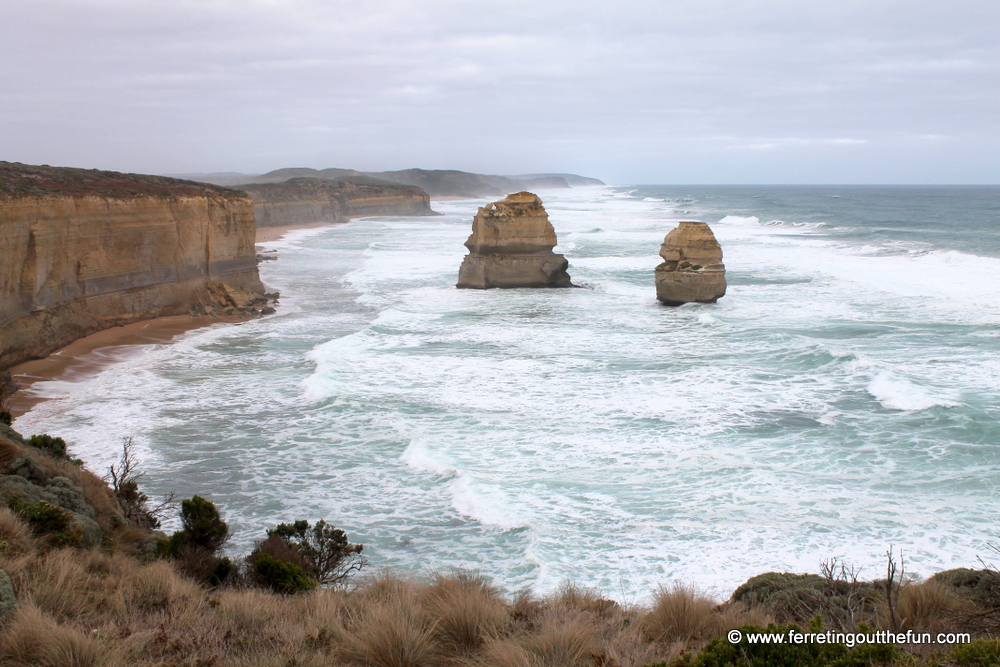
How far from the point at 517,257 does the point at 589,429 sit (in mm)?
17357

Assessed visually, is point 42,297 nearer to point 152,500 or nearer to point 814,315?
point 152,500

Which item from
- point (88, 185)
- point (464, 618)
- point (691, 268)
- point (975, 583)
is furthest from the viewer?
point (691, 268)

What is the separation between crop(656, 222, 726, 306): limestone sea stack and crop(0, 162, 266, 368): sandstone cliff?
1414cm

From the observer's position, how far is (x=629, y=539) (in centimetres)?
938

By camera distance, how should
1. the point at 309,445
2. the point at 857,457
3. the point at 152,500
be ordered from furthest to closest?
the point at 309,445
the point at 857,457
the point at 152,500

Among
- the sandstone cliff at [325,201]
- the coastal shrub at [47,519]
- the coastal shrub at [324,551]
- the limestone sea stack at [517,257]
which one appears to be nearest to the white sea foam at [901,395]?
the coastal shrub at [324,551]

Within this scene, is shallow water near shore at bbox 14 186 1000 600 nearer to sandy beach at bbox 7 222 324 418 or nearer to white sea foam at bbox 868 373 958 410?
white sea foam at bbox 868 373 958 410

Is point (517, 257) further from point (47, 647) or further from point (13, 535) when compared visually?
point (47, 647)

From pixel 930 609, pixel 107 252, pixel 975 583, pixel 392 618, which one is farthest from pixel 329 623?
pixel 107 252

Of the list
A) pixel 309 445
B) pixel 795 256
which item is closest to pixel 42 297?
pixel 309 445

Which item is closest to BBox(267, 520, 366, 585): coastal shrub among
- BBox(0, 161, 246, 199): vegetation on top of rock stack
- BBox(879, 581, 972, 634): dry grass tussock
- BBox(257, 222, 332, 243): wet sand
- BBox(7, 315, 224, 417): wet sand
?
BBox(879, 581, 972, 634): dry grass tussock

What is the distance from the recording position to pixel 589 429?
13148 mm

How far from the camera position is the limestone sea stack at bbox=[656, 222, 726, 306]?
81.3 feet

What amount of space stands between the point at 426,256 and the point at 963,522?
36.1m
